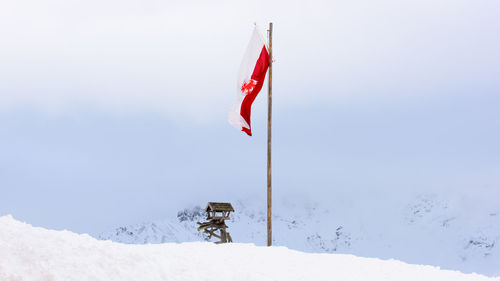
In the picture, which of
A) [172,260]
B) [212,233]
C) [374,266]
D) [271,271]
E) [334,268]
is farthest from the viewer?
[212,233]

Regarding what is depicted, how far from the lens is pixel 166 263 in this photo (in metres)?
12.0

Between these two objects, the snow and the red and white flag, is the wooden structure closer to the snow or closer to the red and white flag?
the red and white flag

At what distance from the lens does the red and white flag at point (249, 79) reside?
19938mm

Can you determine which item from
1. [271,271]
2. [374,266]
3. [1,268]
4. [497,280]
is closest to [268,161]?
[374,266]

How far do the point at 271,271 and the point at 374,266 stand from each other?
3860 millimetres

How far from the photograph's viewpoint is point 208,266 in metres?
12.5

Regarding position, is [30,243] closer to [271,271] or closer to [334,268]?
[271,271]

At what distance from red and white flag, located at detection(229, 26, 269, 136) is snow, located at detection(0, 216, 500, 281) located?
5.08m

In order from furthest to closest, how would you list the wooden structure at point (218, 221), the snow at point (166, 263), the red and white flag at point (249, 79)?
1. the wooden structure at point (218, 221)
2. the red and white flag at point (249, 79)
3. the snow at point (166, 263)

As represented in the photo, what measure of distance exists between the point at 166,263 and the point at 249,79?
948cm

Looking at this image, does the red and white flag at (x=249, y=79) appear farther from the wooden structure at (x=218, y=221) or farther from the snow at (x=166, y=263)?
the wooden structure at (x=218, y=221)

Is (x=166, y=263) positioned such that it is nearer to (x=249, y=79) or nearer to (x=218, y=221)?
(x=249, y=79)

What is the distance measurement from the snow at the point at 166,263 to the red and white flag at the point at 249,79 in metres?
5.08

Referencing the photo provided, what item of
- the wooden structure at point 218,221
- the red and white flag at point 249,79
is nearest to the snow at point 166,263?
the red and white flag at point 249,79
